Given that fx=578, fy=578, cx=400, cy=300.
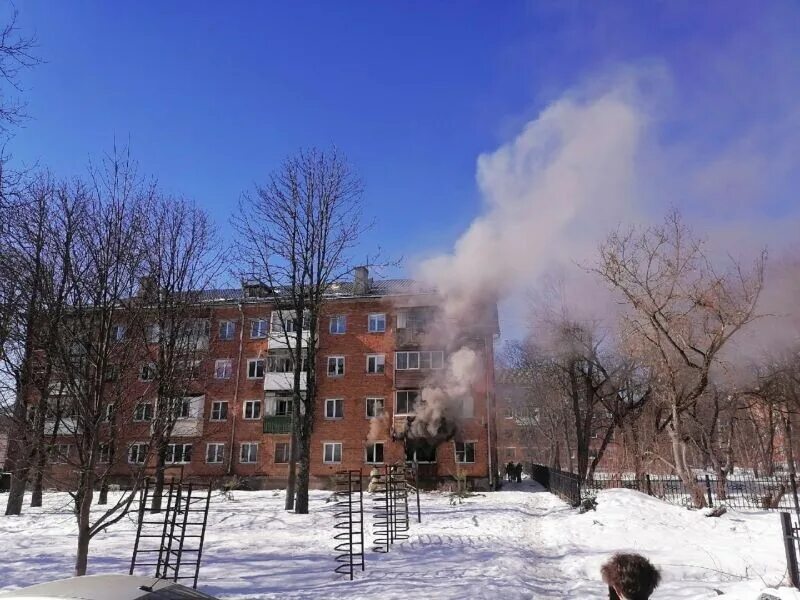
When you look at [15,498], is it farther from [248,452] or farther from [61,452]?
[248,452]

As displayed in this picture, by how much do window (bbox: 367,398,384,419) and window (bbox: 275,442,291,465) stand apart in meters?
5.12

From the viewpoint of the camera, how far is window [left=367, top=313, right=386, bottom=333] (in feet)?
111

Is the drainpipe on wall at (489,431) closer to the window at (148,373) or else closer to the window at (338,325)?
the window at (338,325)

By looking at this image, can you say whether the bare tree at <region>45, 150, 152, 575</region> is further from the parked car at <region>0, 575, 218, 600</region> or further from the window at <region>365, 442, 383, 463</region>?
the window at <region>365, 442, 383, 463</region>

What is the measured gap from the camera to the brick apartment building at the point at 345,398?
102 feet

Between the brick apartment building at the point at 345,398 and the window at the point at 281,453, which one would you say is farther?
the window at the point at 281,453

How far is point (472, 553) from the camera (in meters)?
11.1

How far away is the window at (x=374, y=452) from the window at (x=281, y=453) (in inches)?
187

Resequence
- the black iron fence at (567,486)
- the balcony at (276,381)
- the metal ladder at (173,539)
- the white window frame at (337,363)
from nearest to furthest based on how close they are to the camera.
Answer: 1. the metal ladder at (173,539)
2. the black iron fence at (567,486)
3. the balcony at (276,381)
4. the white window frame at (337,363)

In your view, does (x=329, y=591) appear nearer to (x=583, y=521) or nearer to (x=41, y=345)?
(x=41, y=345)

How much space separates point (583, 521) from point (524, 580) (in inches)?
283

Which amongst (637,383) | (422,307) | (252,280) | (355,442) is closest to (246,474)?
(355,442)

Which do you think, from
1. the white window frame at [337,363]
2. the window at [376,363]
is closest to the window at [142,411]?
the window at [376,363]

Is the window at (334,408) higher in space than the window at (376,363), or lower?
lower
